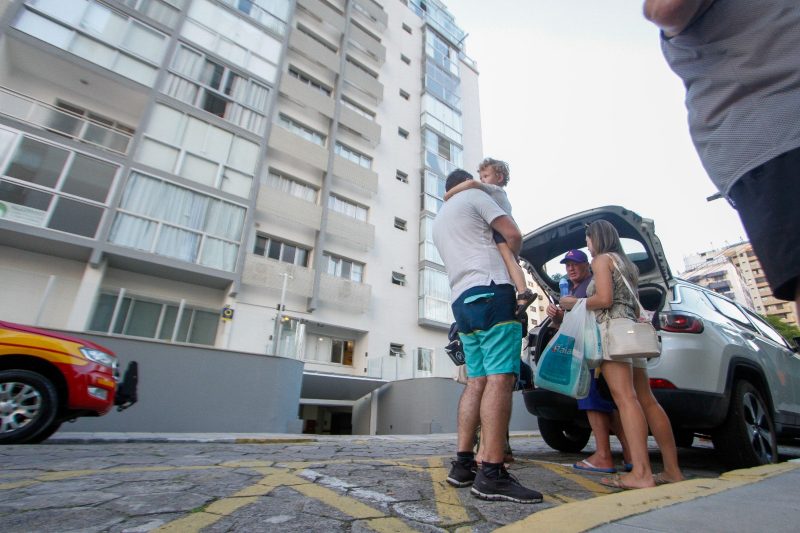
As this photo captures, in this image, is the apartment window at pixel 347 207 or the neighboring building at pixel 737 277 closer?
the apartment window at pixel 347 207

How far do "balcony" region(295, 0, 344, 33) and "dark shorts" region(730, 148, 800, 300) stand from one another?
24.1 metres

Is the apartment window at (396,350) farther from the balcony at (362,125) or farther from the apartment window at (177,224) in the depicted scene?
the balcony at (362,125)

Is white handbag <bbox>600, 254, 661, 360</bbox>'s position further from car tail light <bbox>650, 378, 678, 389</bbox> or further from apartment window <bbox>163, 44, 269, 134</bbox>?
apartment window <bbox>163, 44, 269, 134</bbox>

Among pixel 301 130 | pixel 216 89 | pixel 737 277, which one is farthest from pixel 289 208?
pixel 737 277

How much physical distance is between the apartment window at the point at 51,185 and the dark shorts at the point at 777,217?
1389 cm

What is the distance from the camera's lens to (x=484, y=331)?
7.23ft

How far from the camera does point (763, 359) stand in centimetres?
351

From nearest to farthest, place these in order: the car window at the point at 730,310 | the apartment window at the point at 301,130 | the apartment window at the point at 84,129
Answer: the car window at the point at 730,310, the apartment window at the point at 84,129, the apartment window at the point at 301,130

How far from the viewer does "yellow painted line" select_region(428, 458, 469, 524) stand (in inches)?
60.7

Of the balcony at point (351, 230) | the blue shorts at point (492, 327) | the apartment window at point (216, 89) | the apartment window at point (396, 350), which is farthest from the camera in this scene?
the apartment window at point (396, 350)

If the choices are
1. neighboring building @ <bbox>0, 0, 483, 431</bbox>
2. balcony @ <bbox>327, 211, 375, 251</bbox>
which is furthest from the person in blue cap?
balcony @ <bbox>327, 211, 375, 251</bbox>

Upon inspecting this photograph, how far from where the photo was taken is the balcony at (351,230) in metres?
16.9

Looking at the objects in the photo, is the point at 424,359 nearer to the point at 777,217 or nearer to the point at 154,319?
the point at 154,319

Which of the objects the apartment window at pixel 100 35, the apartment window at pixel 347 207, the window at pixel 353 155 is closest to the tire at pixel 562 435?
the apartment window at pixel 347 207
